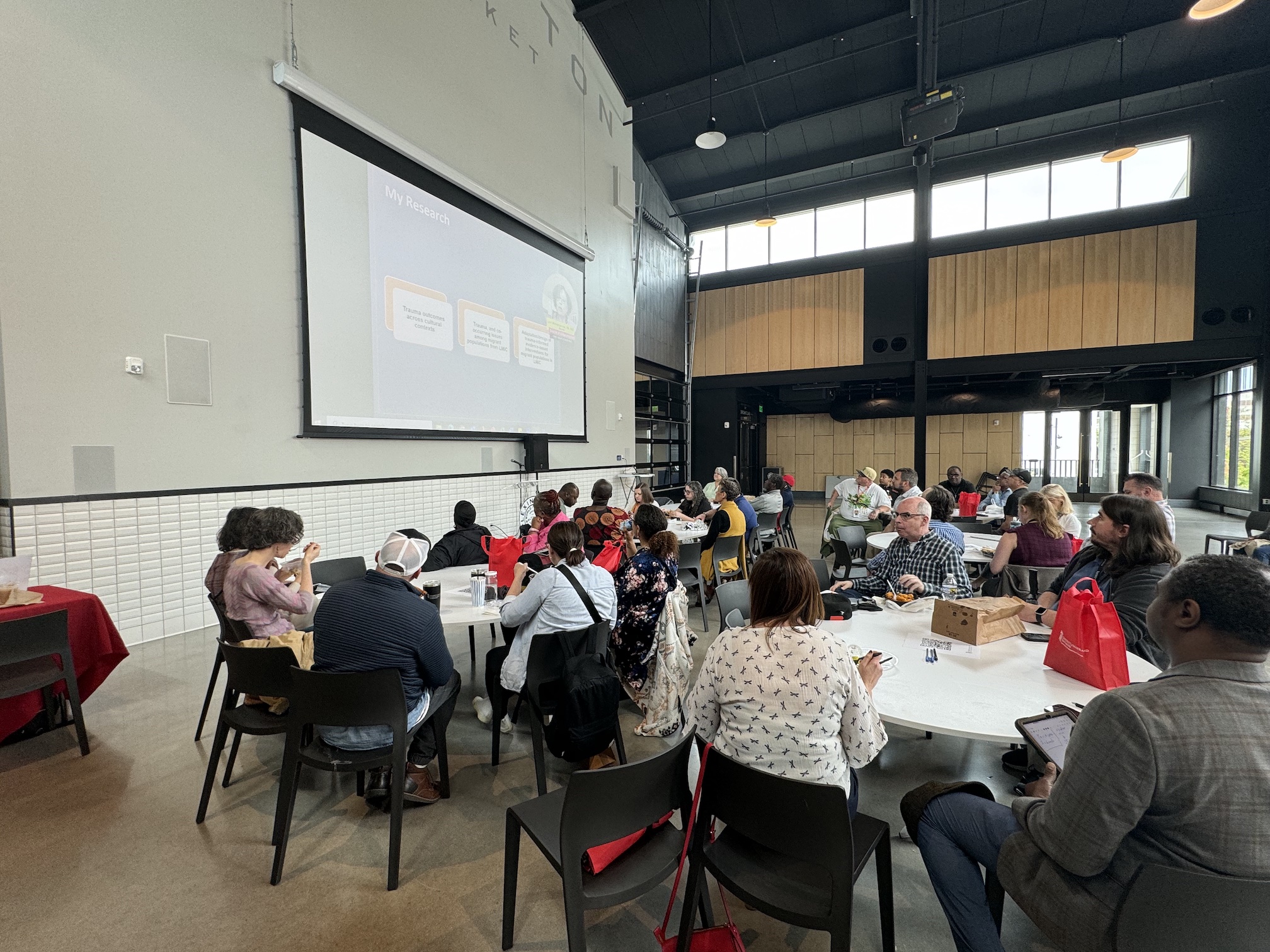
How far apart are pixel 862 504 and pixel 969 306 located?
7.46 m

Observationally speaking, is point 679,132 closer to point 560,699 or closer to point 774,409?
point 774,409

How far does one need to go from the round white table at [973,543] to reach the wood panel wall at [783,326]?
752 centimetres

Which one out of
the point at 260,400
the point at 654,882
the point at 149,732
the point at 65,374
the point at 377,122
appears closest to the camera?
the point at 654,882

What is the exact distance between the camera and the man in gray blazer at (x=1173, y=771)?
3.33ft

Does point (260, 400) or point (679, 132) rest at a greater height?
point (679, 132)

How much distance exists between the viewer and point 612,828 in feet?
4.70

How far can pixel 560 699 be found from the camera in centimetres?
238

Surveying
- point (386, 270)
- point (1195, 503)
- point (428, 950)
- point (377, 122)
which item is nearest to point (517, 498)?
point (386, 270)

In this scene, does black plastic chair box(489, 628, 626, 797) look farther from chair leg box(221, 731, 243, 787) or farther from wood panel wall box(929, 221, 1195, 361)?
wood panel wall box(929, 221, 1195, 361)

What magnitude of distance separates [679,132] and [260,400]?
9.95 meters

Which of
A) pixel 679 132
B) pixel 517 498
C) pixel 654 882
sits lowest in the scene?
pixel 654 882

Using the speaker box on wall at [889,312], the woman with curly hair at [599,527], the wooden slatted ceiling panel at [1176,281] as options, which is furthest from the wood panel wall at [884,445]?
the woman with curly hair at [599,527]

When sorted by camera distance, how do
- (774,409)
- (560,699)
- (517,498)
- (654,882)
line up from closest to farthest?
(654,882), (560,699), (517,498), (774,409)

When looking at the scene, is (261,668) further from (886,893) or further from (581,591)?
(886,893)
